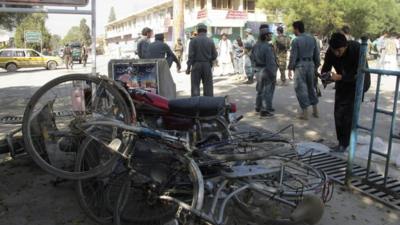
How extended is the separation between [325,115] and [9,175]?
19.7 ft

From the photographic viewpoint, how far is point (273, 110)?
9266 mm

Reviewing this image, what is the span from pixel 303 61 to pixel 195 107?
4.42 m

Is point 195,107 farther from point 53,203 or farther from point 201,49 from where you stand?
point 201,49

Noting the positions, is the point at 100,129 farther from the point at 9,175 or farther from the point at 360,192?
the point at 360,192

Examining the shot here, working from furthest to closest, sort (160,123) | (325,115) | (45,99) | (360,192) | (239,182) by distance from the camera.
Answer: (325,115)
(360,192)
(160,123)
(45,99)
(239,182)

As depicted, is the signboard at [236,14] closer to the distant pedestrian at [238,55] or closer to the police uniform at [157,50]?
the distant pedestrian at [238,55]

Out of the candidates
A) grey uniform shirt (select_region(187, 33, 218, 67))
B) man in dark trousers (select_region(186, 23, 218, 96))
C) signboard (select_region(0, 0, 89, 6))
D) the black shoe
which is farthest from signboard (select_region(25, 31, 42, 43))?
signboard (select_region(0, 0, 89, 6))

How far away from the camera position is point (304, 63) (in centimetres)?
818

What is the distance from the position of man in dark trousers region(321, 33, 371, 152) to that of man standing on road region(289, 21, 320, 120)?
1.83 m

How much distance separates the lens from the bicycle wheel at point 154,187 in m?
3.54

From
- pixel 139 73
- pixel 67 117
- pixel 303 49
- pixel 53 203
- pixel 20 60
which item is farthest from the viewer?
pixel 20 60

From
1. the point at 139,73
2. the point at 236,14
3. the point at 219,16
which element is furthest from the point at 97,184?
the point at 236,14

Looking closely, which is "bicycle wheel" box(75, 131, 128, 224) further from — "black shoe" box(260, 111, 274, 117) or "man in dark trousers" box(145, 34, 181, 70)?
"man in dark trousers" box(145, 34, 181, 70)

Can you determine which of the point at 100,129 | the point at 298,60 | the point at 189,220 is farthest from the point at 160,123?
the point at 298,60
